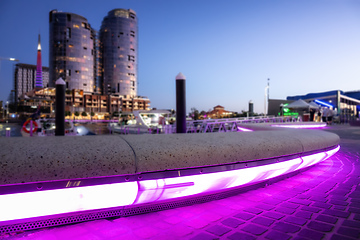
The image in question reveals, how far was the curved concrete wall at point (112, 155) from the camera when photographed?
1.77m

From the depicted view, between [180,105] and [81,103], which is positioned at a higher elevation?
[81,103]

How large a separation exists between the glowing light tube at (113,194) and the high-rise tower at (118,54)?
120841 millimetres

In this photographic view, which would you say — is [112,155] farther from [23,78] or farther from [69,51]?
[23,78]

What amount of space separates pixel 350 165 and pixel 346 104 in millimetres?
66548

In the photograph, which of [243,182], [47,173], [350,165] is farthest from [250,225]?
[350,165]

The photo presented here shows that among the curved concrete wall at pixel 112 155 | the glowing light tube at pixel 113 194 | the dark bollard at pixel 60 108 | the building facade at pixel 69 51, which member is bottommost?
the glowing light tube at pixel 113 194

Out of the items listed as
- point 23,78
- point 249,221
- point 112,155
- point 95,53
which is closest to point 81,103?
point 95,53

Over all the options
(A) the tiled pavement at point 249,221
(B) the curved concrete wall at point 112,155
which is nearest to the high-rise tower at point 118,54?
(B) the curved concrete wall at point 112,155

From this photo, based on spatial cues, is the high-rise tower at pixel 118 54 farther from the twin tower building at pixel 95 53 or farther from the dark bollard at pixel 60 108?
the dark bollard at pixel 60 108

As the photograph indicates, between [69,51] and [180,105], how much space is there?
4473 inches

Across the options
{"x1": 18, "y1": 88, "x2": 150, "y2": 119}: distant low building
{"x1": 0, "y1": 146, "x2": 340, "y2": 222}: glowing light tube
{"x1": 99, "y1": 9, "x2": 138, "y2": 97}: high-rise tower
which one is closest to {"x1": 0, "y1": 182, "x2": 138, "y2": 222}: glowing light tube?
{"x1": 0, "y1": 146, "x2": 340, "y2": 222}: glowing light tube

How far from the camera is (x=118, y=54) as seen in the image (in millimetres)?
119938

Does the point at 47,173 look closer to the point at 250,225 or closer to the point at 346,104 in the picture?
the point at 250,225

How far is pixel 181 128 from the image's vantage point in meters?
6.46
